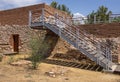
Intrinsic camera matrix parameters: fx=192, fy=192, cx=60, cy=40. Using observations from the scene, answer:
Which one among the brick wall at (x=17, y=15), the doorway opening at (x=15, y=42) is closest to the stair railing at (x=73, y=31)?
the brick wall at (x=17, y=15)

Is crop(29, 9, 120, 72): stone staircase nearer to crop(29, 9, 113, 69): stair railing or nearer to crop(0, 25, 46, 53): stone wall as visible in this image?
crop(29, 9, 113, 69): stair railing

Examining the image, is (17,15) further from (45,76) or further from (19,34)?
(45,76)

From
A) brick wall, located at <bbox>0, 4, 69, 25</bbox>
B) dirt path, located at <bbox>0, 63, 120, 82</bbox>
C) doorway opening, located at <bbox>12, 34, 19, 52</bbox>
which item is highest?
brick wall, located at <bbox>0, 4, 69, 25</bbox>

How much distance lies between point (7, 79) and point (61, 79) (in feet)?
8.85

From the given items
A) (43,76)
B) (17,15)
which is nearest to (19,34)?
(17,15)

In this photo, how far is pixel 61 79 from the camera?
9797 millimetres

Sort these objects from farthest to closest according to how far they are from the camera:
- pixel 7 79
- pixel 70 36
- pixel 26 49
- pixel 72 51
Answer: pixel 26 49 → pixel 72 51 → pixel 70 36 → pixel 7 79

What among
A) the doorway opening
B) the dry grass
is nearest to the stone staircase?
the dry grass

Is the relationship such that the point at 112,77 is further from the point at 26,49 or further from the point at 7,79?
the point at 26,49

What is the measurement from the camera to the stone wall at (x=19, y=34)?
18.5 metres

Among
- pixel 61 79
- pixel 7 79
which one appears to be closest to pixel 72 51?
pixel 61 79

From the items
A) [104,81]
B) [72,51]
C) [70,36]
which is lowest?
[104,81]

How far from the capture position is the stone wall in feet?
60.6

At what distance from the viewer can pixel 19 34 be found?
1920cm
